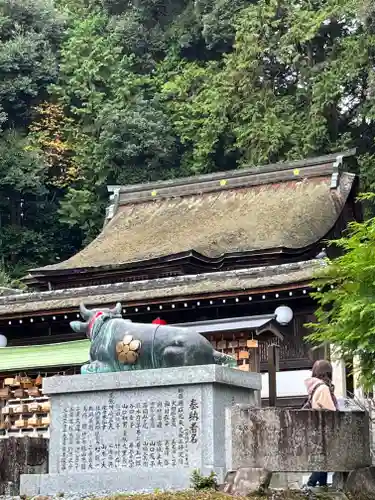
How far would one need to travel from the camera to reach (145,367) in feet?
38.1

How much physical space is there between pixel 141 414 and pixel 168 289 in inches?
354

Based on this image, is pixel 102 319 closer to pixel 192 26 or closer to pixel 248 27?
pixel 248 27

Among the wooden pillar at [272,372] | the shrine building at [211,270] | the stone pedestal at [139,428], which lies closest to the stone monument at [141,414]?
the stone pedestal at [139,428]

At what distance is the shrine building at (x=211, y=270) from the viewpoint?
63.3ft

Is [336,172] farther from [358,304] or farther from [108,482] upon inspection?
[108,482]

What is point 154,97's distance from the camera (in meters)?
42.3

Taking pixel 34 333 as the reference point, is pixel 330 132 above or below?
above

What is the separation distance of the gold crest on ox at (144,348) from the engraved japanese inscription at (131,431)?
0.40m

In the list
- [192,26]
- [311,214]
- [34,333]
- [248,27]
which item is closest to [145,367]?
[34,333]

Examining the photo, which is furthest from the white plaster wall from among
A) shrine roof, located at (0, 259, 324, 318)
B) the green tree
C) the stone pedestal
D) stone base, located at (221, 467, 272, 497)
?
stone base, located at (221, 467, 272, 497)

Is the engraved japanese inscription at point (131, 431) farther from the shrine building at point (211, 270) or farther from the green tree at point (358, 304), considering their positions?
the shrine building at point (211, 270)

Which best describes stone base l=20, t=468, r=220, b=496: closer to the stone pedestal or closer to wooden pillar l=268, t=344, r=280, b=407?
the stone pedestal

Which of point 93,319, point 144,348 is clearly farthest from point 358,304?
point 93,319

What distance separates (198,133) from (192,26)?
653cm
